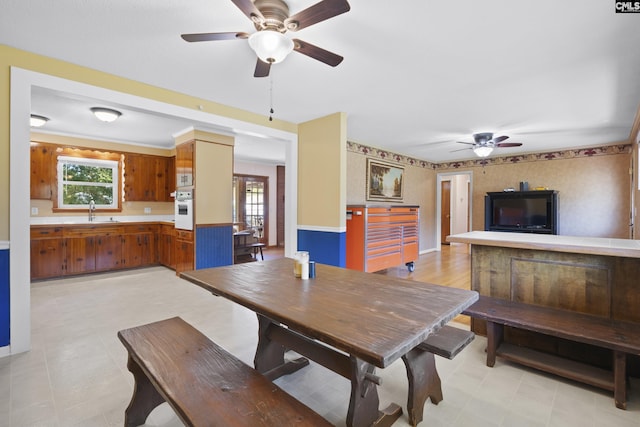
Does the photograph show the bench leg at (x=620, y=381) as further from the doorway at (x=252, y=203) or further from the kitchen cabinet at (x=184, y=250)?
the doorway at (x=252, y=203)

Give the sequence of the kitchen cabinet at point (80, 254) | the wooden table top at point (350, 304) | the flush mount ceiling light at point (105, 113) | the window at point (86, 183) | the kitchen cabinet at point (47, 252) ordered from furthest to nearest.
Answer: the window at point (86, 183) < the kitchen cabinet at point (80, 254) < the kitchen cabinet at point (47, 252) < the flush mount ceiling light at point (105, 113) < the wooden table top at point (350, 304)

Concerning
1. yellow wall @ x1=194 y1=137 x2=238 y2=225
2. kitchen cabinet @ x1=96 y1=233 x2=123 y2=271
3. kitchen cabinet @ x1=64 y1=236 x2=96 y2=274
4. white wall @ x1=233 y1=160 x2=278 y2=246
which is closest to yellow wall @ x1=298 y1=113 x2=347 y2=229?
yellow wall @ x1=194 y1=137 x2=238 y2=225

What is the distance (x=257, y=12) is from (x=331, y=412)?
2.30 m

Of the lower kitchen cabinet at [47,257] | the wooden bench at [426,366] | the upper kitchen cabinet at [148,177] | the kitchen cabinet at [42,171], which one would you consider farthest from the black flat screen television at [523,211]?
the kitchen cabinet at [42,171]

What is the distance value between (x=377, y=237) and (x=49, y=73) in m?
3.99

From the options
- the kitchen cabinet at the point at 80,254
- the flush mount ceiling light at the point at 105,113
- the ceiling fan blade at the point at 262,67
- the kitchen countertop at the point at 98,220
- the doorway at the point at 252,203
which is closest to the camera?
the ceiling fan blade at the point at 262,67

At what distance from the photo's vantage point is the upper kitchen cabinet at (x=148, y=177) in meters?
5.55

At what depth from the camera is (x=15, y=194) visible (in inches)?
93.0

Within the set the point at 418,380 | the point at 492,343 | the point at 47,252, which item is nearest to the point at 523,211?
the point at 492,343

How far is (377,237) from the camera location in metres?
4.46

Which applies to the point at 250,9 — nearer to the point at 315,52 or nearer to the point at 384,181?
the point at 315,52

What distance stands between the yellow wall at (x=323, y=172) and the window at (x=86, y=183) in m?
3.68

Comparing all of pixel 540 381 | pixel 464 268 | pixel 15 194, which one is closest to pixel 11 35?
pixel 15 194

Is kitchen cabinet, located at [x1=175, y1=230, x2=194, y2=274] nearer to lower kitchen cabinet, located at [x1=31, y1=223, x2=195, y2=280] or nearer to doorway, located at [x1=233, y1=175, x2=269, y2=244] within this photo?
lower kitchen cabinet, located at [x1=31, y1=223, x2=195, y2=280]
